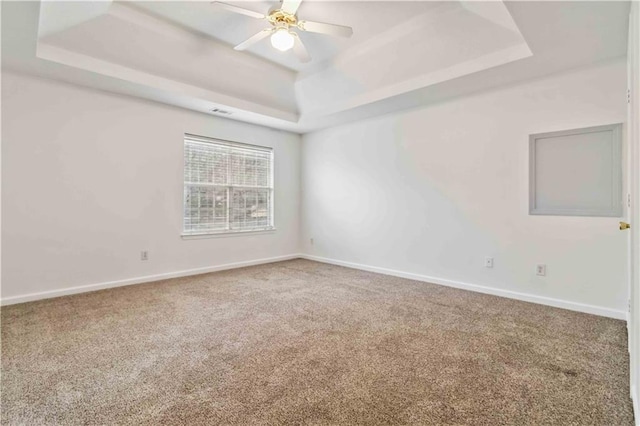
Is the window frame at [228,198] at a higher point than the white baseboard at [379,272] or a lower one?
higher

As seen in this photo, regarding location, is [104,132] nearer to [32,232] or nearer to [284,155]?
[32,232]

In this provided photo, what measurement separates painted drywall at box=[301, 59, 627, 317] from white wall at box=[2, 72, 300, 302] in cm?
215

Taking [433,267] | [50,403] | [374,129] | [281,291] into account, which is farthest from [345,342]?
[374,129]

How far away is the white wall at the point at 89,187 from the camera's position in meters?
3.19

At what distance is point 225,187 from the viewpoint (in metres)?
4.86

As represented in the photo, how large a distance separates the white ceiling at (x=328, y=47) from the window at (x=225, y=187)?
76 centimetres

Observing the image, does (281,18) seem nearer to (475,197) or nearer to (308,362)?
(308,362)

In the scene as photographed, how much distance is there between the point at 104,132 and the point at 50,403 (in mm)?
3124

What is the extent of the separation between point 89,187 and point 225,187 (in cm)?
175

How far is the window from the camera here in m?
4.51

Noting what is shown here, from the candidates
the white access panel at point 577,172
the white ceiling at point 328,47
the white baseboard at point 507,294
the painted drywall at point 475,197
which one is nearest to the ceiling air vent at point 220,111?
the white ceiling at point 328,47

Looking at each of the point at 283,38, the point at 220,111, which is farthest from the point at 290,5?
the point at 220,111

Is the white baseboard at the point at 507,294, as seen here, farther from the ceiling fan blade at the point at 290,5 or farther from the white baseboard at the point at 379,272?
the ceiling fan blade at the point at 290,5

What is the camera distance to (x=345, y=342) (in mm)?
2291
